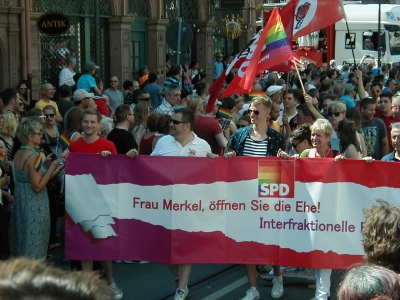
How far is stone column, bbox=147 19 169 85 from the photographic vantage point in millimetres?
23812

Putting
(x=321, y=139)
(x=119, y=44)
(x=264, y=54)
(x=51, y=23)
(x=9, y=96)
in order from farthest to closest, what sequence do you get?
(x=119, y=44), (x=51, y=23), (x=9, y=96), (x=264, y=54), (x=321, y=139)

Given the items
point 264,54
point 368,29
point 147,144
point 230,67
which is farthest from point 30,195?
point 368,29

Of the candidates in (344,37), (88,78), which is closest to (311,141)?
(88,78)

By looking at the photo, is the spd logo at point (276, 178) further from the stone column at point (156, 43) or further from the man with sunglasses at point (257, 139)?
the stone column at point (156, 43)

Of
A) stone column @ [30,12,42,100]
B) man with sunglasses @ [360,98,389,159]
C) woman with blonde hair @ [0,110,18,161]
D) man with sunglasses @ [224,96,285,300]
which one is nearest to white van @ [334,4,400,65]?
stone column @ [30,12,42,100]

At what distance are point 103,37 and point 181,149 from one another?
15.6 meters

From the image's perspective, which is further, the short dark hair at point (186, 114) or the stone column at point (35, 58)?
the stone column at point (35, 58)

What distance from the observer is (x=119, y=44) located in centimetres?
2198

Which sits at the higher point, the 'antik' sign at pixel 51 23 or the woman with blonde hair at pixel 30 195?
the 'antik' sign at pixel 51 23

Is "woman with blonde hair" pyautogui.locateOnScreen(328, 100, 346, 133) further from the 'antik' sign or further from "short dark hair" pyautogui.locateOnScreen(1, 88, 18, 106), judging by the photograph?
the 'antik' sign

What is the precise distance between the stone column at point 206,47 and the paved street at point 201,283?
19.5m

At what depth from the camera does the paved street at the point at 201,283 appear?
7.29m

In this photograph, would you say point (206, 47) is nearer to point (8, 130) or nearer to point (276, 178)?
point (8, 130)

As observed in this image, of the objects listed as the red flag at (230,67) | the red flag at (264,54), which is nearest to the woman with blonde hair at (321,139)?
the red flag at (264,54)
